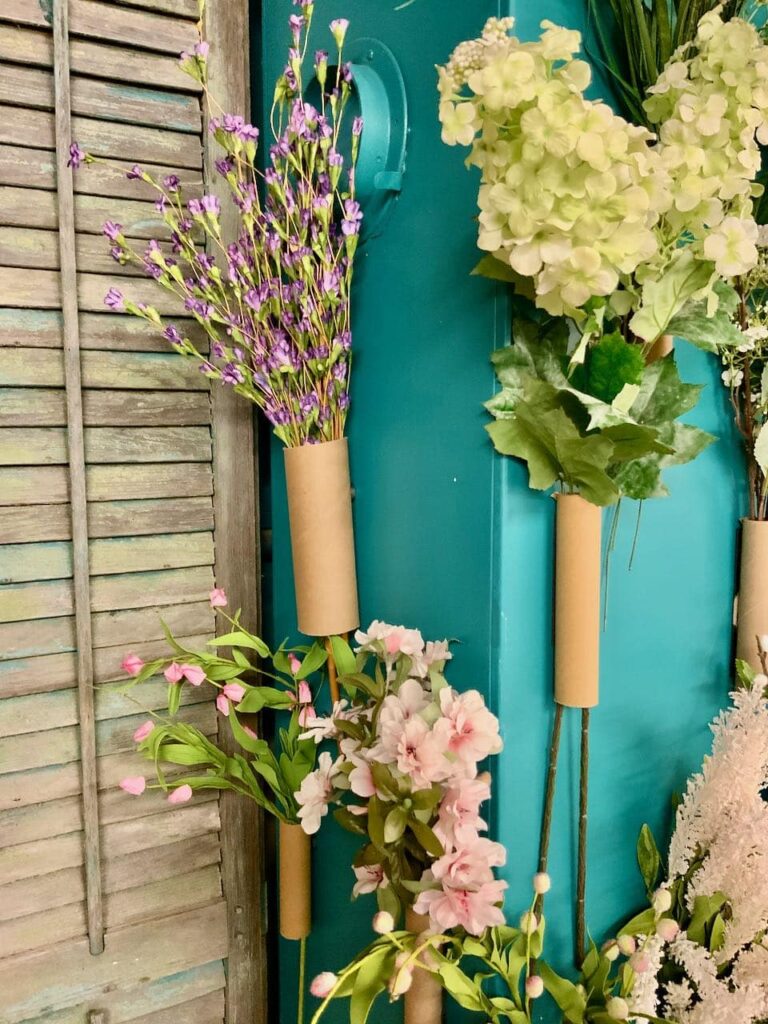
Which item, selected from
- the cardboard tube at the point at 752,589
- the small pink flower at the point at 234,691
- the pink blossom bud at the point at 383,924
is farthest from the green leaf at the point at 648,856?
the small pink flower at the point at 234,691

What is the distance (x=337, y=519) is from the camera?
118 cm

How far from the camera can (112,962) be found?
1293mm

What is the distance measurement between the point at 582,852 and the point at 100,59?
1.25 meters

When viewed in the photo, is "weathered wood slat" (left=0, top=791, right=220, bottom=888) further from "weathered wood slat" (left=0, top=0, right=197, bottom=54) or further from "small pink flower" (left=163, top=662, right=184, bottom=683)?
"weathered wood slat" (left=0, top=0, right=197, bottom=54)

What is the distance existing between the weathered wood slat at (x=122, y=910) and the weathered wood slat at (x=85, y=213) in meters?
0.87

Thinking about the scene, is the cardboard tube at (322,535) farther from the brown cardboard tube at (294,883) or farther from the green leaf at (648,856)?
the green leaf at (648,856)

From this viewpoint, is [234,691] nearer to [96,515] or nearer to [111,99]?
[96,515]

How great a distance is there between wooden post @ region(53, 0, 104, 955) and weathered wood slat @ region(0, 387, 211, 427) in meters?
0.02

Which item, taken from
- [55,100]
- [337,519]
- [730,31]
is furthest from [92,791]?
[730,31]

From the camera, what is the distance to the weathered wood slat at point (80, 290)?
1176mm

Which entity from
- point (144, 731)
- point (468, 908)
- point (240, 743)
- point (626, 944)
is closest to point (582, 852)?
point (626, 944)

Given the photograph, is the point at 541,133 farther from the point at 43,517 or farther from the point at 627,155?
the point at 43,517

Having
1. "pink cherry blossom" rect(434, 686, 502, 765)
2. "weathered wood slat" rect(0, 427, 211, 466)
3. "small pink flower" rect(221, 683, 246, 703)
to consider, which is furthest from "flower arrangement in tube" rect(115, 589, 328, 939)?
"pink cherry blossom" rect(434, 686, 502, 765)

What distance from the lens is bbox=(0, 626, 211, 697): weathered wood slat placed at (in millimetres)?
1204
